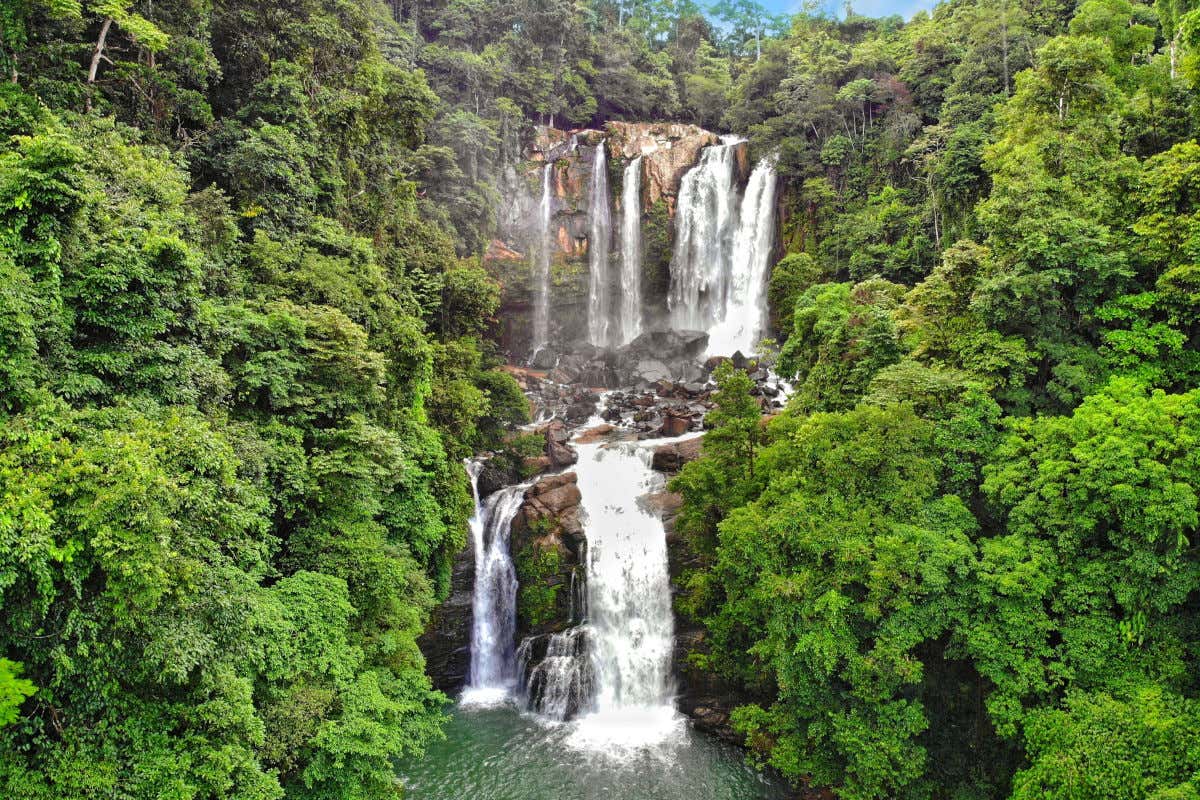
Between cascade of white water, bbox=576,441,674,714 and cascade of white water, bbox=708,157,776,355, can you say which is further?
cascade of white water, bbox=708,157,776,355

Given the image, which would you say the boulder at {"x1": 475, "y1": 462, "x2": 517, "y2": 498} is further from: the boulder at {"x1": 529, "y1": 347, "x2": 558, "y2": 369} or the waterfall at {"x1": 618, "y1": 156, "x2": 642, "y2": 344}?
the waterfall at {"x1": 618, "y1": 156, "x2": 642, "y2": 344}

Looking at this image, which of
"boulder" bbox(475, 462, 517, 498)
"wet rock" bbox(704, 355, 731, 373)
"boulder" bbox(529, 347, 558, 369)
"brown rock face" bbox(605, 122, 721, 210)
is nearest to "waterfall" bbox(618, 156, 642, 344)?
"brown rock face" bbox(605, 122, 721, 210)

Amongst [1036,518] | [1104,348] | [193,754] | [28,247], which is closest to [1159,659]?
[1036,518]

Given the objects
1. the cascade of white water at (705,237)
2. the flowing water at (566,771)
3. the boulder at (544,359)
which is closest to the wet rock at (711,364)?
the cascade of white water at (705,237)

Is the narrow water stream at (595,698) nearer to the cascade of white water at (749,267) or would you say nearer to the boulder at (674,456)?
the boulder at (674,456)

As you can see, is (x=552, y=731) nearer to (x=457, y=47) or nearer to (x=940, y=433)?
(x=940, y=433)

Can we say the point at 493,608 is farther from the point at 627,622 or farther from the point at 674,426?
the point at 674,426
